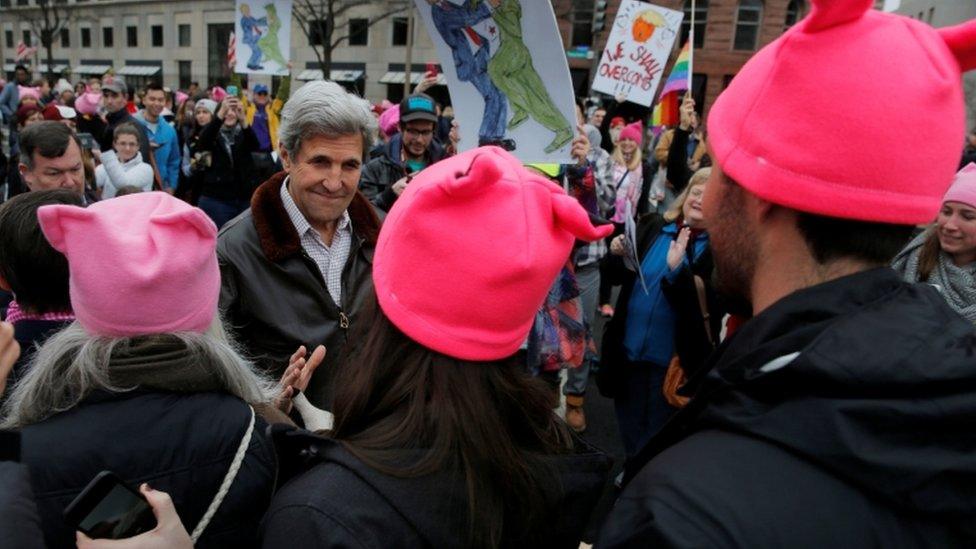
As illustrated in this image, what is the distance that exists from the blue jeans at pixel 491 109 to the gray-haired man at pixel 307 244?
49cm

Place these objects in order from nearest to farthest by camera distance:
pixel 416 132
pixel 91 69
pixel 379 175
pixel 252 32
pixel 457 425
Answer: pixel 457 425, pixel 379 175, pixel 416 132, pixel 252 32, pixel 91 69

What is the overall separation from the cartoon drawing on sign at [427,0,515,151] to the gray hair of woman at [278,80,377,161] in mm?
502

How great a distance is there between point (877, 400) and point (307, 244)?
7.36 ft

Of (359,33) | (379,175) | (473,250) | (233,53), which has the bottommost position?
(379,175)

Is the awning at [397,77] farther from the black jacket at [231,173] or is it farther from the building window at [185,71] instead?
the black jacket at [231,173]

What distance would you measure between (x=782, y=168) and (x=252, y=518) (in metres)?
1.32

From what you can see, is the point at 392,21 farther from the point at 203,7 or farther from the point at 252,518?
the point at 252,518

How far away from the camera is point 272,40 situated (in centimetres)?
792

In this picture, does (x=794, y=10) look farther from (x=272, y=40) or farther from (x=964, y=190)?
(x=964, y=190)

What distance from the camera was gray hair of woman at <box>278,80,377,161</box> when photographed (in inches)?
106

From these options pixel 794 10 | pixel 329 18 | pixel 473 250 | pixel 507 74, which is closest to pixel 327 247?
pixel 507 74

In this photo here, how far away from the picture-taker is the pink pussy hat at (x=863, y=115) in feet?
3.32

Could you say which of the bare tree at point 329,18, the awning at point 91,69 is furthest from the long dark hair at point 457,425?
the awning at point 91,69

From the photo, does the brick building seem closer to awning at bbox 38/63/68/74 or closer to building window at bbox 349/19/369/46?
building window at bbox 349/19/369/46
